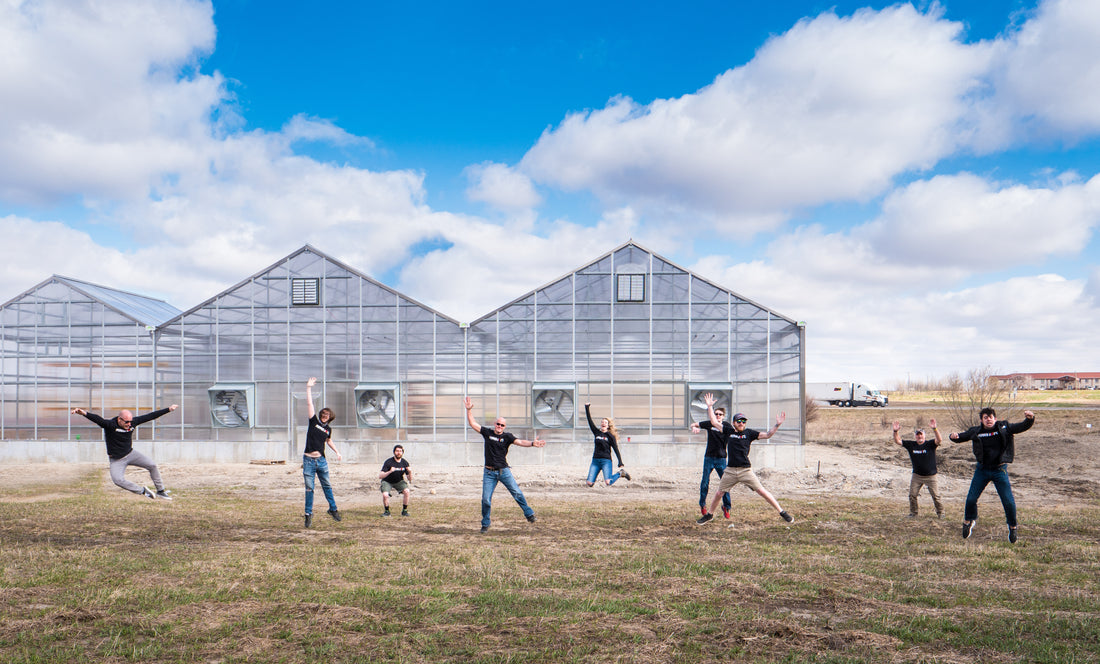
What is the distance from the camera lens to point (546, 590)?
8.16 metres

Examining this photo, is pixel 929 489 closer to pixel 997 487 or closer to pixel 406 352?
→ pixel 997 487

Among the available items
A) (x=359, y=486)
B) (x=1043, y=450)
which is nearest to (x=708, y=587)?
(x=359, y=486)

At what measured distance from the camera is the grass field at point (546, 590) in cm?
643

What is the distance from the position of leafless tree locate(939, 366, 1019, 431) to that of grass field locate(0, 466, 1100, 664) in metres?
20.6

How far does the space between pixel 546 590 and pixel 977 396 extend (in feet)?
101

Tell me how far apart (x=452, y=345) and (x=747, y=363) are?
1038 centimetres

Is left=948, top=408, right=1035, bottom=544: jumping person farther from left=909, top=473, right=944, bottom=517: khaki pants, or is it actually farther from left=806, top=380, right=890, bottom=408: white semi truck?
left=806, top=380, right=890, bottom=408: white semi truck

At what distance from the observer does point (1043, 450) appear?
→ 28234 mm

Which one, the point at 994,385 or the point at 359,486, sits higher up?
the point at 994,385

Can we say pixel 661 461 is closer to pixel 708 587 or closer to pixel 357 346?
pixel 357 346

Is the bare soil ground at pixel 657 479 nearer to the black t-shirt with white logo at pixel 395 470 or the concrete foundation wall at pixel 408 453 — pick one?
the concrete foundation wall at pixel 408 453

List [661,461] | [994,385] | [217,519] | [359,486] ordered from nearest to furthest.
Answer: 1. [217,519]
2. [359,486]
3. [661,461]
4. [994,385]

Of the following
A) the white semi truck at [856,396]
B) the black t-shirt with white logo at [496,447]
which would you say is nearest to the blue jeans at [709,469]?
the black t-shirt with white logo at [496,447]

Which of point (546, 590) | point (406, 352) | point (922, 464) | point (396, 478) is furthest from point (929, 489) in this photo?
point (406, 352)
